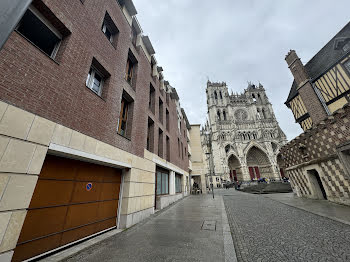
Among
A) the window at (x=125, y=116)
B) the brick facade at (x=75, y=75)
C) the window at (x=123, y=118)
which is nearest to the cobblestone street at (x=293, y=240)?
the brick facade at (x=75, y=75)

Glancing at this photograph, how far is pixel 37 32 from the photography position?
13.4 feet

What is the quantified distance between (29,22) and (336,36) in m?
20.7

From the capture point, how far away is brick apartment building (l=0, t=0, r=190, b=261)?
8.93ft

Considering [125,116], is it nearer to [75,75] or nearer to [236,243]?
[75,75]

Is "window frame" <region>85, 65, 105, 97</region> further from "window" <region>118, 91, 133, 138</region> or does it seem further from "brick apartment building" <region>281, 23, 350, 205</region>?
"brick apartment building" <region>281, 23, 350, 205</region>

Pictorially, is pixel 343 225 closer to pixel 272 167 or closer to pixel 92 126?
pixel 92 126

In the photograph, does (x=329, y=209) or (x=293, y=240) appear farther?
(x=329, y=209)

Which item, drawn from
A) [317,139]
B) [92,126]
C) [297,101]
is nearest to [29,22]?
[92,126]

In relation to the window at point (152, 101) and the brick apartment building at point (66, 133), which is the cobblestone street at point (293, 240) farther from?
the window at point (152, 101)

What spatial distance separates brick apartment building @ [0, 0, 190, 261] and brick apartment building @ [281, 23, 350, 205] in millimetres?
10726

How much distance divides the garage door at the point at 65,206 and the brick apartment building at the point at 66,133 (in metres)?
0.02

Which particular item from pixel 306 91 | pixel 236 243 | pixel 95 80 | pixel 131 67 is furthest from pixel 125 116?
pixel 306 91

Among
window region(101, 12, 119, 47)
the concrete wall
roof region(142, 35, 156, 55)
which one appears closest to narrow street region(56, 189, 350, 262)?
the concrete wall

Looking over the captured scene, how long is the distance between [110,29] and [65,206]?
801cm
